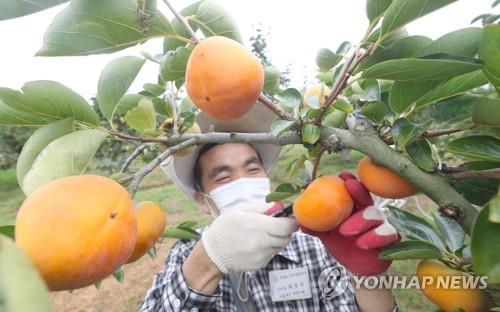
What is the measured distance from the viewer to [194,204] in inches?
231

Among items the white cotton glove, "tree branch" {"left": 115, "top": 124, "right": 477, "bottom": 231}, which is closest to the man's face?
the white cotton glove

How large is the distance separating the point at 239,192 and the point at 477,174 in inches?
45.0

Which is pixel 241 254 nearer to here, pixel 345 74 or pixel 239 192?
pixel 239 192

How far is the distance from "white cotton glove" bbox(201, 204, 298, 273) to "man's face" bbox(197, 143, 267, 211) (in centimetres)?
33

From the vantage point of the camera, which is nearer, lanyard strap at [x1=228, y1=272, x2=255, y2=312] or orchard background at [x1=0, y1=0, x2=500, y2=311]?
orchard background at [x1=0, y1=0, x2=500, y2=311]

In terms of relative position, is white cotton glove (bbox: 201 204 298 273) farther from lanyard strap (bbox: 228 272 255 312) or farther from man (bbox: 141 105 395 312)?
lanyard strap (bbox: 228 272 255 312)

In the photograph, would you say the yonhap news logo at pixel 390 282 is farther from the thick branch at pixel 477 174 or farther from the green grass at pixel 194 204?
the green grass at pixel 194 204

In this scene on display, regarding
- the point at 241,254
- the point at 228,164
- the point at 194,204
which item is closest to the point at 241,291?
the point at 241,254

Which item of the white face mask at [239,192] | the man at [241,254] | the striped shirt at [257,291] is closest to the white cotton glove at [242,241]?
the man at [241,254]

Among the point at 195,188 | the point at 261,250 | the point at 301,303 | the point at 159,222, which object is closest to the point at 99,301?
the point at 195,188

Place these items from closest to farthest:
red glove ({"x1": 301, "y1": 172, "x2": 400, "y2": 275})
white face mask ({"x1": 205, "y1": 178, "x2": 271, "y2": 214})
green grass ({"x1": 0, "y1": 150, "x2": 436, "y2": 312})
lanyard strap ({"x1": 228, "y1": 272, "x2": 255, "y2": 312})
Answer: red glove ({"x1": 301, "y1": 172, "x2": 400, "y2": 275}) < lanyard strap ({"x1": 228, "y1": 272, "x2": 255, "y2": 312}) < white face mask ({"x1": 205, "y1": 178, "x2": 271, "y2": 214}) < green grass ({"x1": 0, "y1": 150, "x2": 436, "y2": 312})

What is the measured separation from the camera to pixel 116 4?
0.52 m

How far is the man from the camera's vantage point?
1.23 m

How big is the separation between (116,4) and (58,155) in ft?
0.74
